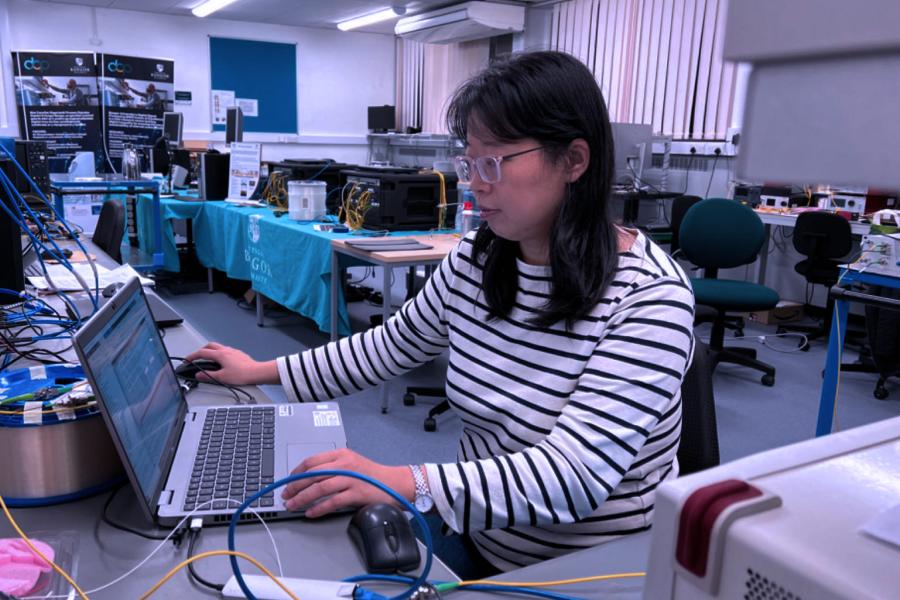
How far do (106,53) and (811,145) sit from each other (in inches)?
342

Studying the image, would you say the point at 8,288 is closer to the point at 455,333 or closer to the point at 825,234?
the point at 455,333

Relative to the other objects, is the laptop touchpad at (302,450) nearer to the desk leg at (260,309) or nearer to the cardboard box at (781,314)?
the desk leg at (260,309)

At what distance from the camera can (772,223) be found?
15.2 feet

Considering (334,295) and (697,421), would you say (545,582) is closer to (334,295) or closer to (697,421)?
(697,421)

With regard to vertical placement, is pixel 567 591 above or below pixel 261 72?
below

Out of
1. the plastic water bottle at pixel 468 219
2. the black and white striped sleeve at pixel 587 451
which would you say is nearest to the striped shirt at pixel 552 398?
the black and white striped sleeve at pixel 587 451

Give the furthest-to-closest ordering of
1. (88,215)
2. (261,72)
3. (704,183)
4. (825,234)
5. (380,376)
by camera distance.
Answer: (261,72) → (88,215) → (704,183) → (825,234) → (380,376)

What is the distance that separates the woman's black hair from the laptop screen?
1.81 ft

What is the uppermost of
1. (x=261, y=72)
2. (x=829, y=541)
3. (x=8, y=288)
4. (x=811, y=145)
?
(x=261, y=72)

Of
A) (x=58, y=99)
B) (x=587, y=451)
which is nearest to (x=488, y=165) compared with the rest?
(x=587, y=451)

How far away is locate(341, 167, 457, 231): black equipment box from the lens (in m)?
3.45

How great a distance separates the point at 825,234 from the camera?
4.05 meters

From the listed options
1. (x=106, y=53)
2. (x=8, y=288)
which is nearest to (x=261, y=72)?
(x=106, y=53)

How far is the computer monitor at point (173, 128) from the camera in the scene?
19.0 ft
